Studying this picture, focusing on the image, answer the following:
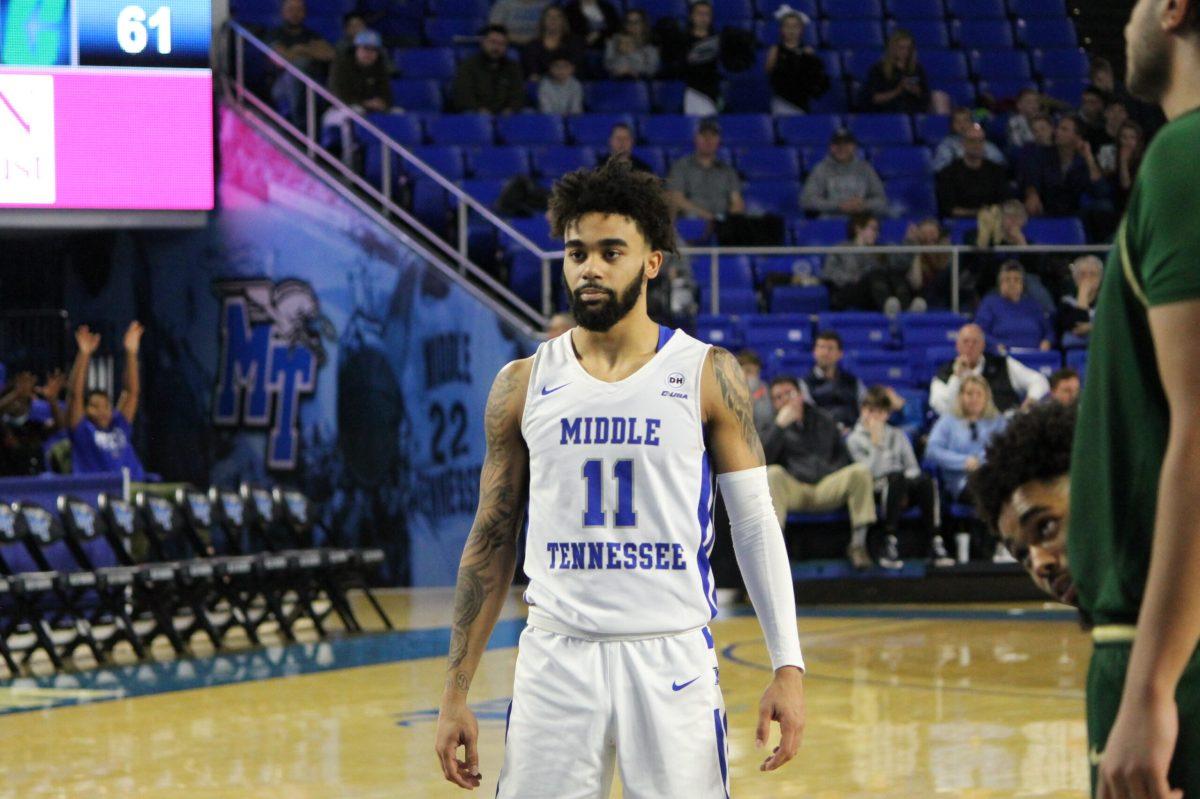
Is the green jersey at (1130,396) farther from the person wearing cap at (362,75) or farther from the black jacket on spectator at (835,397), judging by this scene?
the person wearing cap at (362,75)

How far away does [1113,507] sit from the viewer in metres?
2.16

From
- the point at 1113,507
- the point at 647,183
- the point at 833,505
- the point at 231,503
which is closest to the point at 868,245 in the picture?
the point at 833,505

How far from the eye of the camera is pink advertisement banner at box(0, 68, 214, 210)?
14.2 meters

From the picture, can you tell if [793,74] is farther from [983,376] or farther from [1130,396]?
[1130,396]

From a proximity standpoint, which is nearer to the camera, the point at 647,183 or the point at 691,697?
the point at 691,697

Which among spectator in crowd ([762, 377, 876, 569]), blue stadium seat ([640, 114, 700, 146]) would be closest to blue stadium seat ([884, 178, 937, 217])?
blue stadium seat ([640, 114, 700, 146])

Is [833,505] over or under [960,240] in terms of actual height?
under

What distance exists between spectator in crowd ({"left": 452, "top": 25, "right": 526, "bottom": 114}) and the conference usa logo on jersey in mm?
2289

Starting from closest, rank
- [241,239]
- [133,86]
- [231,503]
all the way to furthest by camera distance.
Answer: [231,503] → [133,86] → [241,239]

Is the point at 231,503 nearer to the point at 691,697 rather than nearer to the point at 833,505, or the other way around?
the point at 833,505

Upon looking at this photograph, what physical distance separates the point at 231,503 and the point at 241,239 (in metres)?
4.07

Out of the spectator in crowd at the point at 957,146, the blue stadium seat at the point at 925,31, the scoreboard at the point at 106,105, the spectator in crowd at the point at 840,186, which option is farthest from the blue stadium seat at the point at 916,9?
the scoreboard at the point at 106,105

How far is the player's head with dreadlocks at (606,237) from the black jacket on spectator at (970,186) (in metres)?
12.8

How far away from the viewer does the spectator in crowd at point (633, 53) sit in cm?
1734
